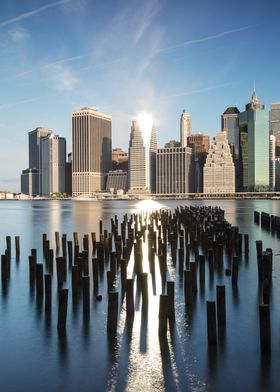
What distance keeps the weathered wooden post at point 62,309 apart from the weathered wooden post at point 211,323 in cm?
516

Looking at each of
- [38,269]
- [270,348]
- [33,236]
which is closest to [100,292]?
[38,269]

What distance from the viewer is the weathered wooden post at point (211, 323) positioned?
50.1 ft

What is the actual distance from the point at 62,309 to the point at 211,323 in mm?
5527

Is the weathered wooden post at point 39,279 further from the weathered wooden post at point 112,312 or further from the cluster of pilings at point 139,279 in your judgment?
the weathered wooden post at point 112,312

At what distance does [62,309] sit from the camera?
17219 millimetres

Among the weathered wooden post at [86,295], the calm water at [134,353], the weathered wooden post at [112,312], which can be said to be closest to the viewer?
the calm water at [134,353]

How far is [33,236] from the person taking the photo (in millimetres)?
53438

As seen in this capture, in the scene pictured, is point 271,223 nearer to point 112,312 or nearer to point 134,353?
point 112,312

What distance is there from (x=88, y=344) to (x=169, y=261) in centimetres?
1619

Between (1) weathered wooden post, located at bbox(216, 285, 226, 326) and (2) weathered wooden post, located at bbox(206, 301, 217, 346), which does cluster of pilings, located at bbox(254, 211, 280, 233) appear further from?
(2) weathered wooden post, located at bbox(206, 301, 217, 346)

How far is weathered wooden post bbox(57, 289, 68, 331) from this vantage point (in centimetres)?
1680

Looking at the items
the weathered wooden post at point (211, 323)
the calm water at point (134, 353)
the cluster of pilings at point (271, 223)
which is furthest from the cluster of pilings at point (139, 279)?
the cluster of pilings at point (271, 223)

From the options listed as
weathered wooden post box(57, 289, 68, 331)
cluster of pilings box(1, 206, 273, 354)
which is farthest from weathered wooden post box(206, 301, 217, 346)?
weathered wooden post box(57, 289, 68, 331)

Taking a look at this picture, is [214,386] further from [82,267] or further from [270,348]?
[82,267]
